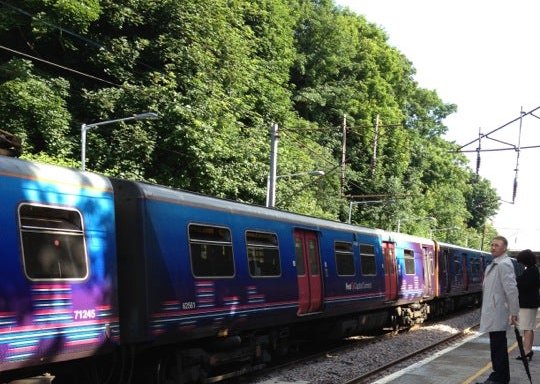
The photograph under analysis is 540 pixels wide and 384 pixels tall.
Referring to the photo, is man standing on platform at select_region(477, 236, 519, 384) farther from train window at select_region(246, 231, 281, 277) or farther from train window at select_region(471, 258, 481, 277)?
train window at select_region(471, 258, 481, 277)

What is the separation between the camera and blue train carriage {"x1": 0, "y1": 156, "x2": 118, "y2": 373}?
5.33 m

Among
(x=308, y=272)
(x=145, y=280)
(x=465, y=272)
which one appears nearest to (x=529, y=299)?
(x=308, y=272)

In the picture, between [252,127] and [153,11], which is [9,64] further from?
[252,127]

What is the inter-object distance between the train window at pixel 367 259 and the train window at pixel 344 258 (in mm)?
706

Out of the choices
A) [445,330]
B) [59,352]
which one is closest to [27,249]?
[59,352]

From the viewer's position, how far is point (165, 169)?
2559 cm

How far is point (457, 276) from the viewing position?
23.4 metres

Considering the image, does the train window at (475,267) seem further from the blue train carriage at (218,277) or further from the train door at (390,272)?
the blue train carriage at (218,277)

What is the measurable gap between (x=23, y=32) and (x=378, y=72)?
34.0m

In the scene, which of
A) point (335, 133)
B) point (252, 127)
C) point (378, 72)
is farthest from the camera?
point (378, 72)

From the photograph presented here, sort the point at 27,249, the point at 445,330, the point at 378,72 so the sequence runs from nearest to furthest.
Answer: the point at 27,249, the point at 445,330, the point at 378,72

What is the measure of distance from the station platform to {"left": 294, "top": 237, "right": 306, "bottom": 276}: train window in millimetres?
2540

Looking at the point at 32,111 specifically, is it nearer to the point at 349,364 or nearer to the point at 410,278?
the point at 410,278

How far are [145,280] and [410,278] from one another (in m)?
12.1
